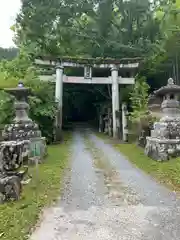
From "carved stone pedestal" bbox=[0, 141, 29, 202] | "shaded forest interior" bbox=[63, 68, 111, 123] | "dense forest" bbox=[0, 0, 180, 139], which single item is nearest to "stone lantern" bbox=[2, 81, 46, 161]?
"carved stone pedestal" bbox=[0, 141, 29, 202]

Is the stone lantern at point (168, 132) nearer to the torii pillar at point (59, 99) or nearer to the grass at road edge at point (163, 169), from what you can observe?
the grass at road edge at point (163, 169)

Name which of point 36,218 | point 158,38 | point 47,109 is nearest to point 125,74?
point 158,38

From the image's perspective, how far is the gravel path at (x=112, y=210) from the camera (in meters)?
3.94

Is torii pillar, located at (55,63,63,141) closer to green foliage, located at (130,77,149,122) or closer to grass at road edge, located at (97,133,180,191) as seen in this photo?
green foliage, located at (130,77,149,122)

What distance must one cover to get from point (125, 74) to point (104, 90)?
7.09ft

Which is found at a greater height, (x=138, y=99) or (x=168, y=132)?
(x=138, y=99)

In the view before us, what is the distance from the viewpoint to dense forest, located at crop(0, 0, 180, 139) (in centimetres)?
1972

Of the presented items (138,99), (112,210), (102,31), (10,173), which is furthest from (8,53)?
(112,210)

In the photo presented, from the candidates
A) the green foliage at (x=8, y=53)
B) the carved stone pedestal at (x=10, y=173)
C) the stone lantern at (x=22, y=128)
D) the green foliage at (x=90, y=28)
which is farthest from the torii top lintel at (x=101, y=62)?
the green foliage at (x=8, y=53)

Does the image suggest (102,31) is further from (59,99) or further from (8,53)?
(8,53)

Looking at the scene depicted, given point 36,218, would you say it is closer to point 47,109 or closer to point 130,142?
point 47,109

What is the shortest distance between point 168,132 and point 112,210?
17.1 ft

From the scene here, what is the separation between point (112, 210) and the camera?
4922mm

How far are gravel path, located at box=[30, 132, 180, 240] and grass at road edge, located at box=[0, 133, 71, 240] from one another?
192 millimetres
